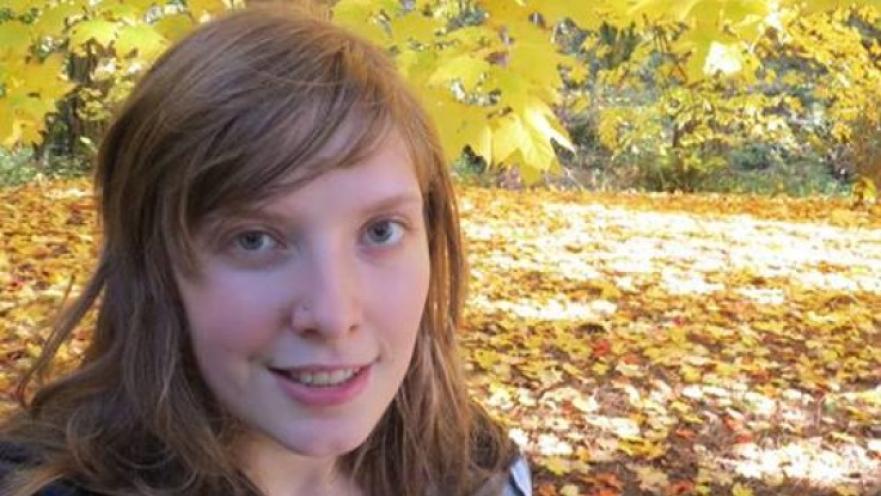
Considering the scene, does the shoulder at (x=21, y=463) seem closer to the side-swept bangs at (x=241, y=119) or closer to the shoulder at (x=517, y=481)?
the side-swept bangs at (x=241, y=119)

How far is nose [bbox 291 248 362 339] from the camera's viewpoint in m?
0.96

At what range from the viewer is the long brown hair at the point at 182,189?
1.00m

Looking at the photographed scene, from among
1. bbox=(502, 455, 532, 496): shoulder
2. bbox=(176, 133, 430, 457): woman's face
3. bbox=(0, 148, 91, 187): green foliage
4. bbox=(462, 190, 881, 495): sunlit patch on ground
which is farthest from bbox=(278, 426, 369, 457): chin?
bbox=(0, 148, 91, 187): green foliage

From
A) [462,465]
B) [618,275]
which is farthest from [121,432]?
[618,275]

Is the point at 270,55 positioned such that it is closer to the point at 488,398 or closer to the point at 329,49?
the point at 329,49

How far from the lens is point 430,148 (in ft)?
3.76

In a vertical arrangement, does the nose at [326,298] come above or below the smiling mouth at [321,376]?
above

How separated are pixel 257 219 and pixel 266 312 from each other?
9cm

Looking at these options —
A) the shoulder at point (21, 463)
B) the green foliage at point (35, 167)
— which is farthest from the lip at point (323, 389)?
the green foliage at point (35, 167)

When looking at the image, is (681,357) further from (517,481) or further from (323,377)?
(323,377)

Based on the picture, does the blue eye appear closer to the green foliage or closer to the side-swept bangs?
the side-swept bangs

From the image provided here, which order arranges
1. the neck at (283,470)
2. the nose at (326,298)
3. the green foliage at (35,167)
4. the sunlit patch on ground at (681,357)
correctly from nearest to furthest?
the nose at (326,298) → the neck at (283,470) → the sunlit patch on ground at (681,357) → the green foliage at (35,167)

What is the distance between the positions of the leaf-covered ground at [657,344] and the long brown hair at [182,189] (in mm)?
633

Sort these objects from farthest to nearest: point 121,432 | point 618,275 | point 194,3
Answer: point 618,275, point 194,3, point 121,432
